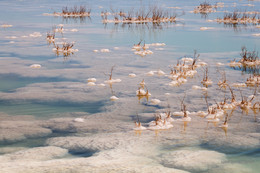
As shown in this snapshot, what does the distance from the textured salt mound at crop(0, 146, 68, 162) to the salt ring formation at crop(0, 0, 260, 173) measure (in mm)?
11

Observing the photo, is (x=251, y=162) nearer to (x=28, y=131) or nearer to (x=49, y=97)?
(x=28, y=131)

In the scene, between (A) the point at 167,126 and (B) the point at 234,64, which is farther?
(B) the point at 234,64

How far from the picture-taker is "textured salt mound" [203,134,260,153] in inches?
165

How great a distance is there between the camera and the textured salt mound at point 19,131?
4.52m

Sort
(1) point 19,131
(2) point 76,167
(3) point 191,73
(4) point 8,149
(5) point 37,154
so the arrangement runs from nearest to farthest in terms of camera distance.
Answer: (2) point 76,167, (5) point 37,154, (4) point 8,149, (1) point 19,131, (3) point 191,73

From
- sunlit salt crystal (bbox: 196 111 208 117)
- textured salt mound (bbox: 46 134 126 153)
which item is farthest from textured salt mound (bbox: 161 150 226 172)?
sunlit salt crystal (bbox: 196 111 208 117)

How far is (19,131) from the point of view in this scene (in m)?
4.70

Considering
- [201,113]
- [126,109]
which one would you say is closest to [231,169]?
[201,113]

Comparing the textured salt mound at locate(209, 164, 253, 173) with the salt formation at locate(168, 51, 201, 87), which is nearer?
the textured salt mound at locate(209, 164, 253, 173)

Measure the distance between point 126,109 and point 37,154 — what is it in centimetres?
207

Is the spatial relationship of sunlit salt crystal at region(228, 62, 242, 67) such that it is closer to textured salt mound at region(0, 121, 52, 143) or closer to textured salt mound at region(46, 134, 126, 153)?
textured salt mound at region(46, 134, 126, 153)

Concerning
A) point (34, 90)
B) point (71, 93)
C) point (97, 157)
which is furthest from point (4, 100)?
point (97, 157)

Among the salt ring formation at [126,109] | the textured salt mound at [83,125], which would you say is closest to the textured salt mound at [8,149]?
the salt ring formation at [126,109]

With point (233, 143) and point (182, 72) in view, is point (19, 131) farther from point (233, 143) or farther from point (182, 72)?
point (182, 72)
